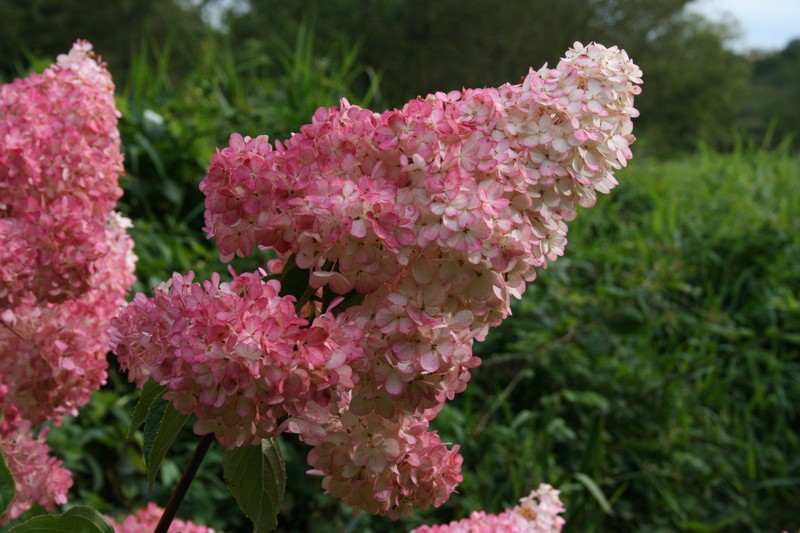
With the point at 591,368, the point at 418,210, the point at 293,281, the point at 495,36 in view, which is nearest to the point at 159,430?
the point at 293,281

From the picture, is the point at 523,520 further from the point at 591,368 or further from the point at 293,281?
the point at 591,368

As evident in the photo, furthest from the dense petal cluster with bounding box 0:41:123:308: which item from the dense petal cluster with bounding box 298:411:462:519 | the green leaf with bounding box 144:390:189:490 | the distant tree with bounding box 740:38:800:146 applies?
the distant tree with bounding box 740:38:800:146

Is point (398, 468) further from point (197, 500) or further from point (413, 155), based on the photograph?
point (197, 500)

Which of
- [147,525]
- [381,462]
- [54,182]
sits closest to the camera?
[381,462]

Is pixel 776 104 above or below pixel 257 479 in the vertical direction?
above

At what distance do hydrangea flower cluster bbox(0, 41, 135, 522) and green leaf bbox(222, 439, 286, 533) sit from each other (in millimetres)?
354

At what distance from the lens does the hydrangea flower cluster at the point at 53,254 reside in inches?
37.2

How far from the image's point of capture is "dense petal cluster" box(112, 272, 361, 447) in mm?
578

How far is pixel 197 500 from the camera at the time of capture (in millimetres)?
2008

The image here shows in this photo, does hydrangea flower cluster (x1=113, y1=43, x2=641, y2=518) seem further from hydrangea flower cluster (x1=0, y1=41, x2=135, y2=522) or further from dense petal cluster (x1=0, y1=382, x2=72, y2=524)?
dense petal cluster (x1=0, y1=382, x2=72, y2=524)

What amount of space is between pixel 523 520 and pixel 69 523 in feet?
1.70

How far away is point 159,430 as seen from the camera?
2.31 feet

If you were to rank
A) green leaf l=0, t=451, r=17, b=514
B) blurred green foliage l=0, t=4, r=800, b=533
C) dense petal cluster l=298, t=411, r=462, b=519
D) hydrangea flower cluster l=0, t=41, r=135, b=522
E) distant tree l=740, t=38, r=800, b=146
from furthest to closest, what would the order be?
distant tree l=740, t=38, r=800, b=146 → blurred green foliage l=0, t=4, r=800, b=533 → hydrangea flower cluster l=0, t=41, r=135, b=522 → green leaf l=0, t=451, r=17, b=514 → dense petal cluster l=298, t=411, r=462, b=519

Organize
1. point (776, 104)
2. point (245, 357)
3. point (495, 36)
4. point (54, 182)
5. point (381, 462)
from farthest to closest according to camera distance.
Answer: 1. point (776, 104)
2. point (495, 36)
3. point (54, 182)
4. point (381, 462)
5. point (245, 357)
